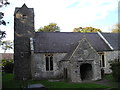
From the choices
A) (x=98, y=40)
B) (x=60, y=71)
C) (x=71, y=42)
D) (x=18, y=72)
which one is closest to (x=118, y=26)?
(x=98, y=40)

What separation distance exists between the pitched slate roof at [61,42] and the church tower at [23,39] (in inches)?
72.6

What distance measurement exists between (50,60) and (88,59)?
6.79 metres

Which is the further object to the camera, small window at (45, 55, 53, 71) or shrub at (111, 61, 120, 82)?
small window at (45, 55, 53, 71)

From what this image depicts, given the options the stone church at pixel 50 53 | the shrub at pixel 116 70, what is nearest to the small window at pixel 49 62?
the stone church at pixel 50 53

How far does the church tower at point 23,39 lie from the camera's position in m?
28.0

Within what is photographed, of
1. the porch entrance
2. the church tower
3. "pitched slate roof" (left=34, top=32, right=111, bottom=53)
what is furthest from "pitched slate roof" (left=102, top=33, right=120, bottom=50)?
the church tower

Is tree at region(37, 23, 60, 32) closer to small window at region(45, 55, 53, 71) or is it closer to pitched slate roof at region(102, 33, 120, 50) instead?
pitched slate roof at region(102, 33, 120, 50)

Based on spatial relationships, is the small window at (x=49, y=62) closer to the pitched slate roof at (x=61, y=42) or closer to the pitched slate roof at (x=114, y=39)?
the pitched slate roof at (x=61, y=42)

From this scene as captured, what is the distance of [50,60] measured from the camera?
27.9 m

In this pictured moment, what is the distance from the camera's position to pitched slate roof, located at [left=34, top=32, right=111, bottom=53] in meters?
28.2

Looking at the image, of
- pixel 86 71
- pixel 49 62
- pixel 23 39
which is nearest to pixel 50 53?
pixel 49 62

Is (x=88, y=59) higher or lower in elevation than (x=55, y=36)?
lower

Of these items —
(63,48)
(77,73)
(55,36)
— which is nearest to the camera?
(77,73)

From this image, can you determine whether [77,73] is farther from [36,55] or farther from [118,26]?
[118,26]
